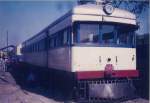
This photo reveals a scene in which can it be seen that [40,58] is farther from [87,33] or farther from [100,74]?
[100,74]

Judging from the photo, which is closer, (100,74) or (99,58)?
(100,74)

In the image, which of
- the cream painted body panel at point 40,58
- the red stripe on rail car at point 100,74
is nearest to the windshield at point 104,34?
the red stripe on rail car at point 100,74

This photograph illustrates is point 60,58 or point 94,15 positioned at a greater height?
point 94,15

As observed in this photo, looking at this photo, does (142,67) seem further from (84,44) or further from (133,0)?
(133,0)

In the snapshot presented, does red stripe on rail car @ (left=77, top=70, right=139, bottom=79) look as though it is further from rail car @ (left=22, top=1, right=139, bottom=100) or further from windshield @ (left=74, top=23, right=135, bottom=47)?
windshield @ (left=74, top=23, right=135, bottom=47)

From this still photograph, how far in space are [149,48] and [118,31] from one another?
290cm

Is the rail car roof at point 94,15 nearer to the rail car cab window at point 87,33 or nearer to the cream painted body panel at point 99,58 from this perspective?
the rail car cab window at point 87,33

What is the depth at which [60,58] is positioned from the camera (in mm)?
9555

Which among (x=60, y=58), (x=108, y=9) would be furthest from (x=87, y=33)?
(x=60, y=58)

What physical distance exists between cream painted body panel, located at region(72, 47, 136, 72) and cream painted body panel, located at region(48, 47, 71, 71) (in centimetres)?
36

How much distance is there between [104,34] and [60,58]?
1990 millimetres

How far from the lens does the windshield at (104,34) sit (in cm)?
840

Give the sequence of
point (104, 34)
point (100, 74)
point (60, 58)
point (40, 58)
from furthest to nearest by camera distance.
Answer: point (40, 58) < point (60, 58) < point (104, 34) < point (100, 74)

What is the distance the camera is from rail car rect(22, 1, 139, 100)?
8164mm
